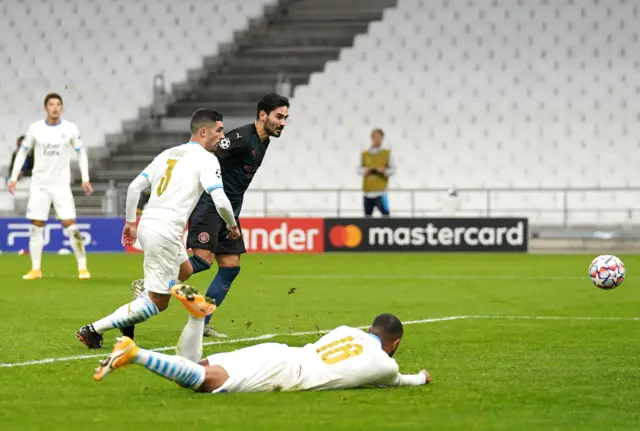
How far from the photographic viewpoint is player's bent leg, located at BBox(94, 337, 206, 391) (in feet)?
20.5

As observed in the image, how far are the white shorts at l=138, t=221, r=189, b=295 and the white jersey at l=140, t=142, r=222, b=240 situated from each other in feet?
0.17

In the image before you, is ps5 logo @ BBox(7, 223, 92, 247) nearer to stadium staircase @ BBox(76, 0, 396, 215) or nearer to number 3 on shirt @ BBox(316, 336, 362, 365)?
stadium staircase @ BBox(76, 0, 396, 215)

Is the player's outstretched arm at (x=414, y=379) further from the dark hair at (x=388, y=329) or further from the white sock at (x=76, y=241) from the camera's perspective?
the white sock at (x=76, y=241)

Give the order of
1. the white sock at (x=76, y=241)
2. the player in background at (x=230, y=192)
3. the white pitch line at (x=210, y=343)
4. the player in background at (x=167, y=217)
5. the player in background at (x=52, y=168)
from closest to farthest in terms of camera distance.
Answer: the white pitch line at (x=210, y=343) < the player in background at (x=167, y=217) < the player in background at (x=230, y=192) < the player in background at (x=52, y=168) < the white sock at (x=76, y=241)

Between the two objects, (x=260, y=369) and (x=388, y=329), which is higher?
(x=388, y=329)

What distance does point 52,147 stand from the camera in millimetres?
15867

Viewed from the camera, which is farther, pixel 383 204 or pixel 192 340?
pixel 383 204

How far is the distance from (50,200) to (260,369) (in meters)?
10.0

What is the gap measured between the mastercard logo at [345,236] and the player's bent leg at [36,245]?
8.70 meters

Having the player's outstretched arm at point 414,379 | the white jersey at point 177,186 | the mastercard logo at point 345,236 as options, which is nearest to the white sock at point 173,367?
the player's outstretched arm at point 414,379

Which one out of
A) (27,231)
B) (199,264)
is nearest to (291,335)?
(199,264)

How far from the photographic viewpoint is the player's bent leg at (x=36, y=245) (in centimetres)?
1625

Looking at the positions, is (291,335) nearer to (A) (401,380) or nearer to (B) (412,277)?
(A) (401,380)

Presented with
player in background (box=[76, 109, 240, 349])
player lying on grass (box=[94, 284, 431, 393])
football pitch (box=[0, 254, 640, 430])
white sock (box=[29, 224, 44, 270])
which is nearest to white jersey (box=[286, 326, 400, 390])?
player lying on grass (box=[94, 284, 431, 393])
